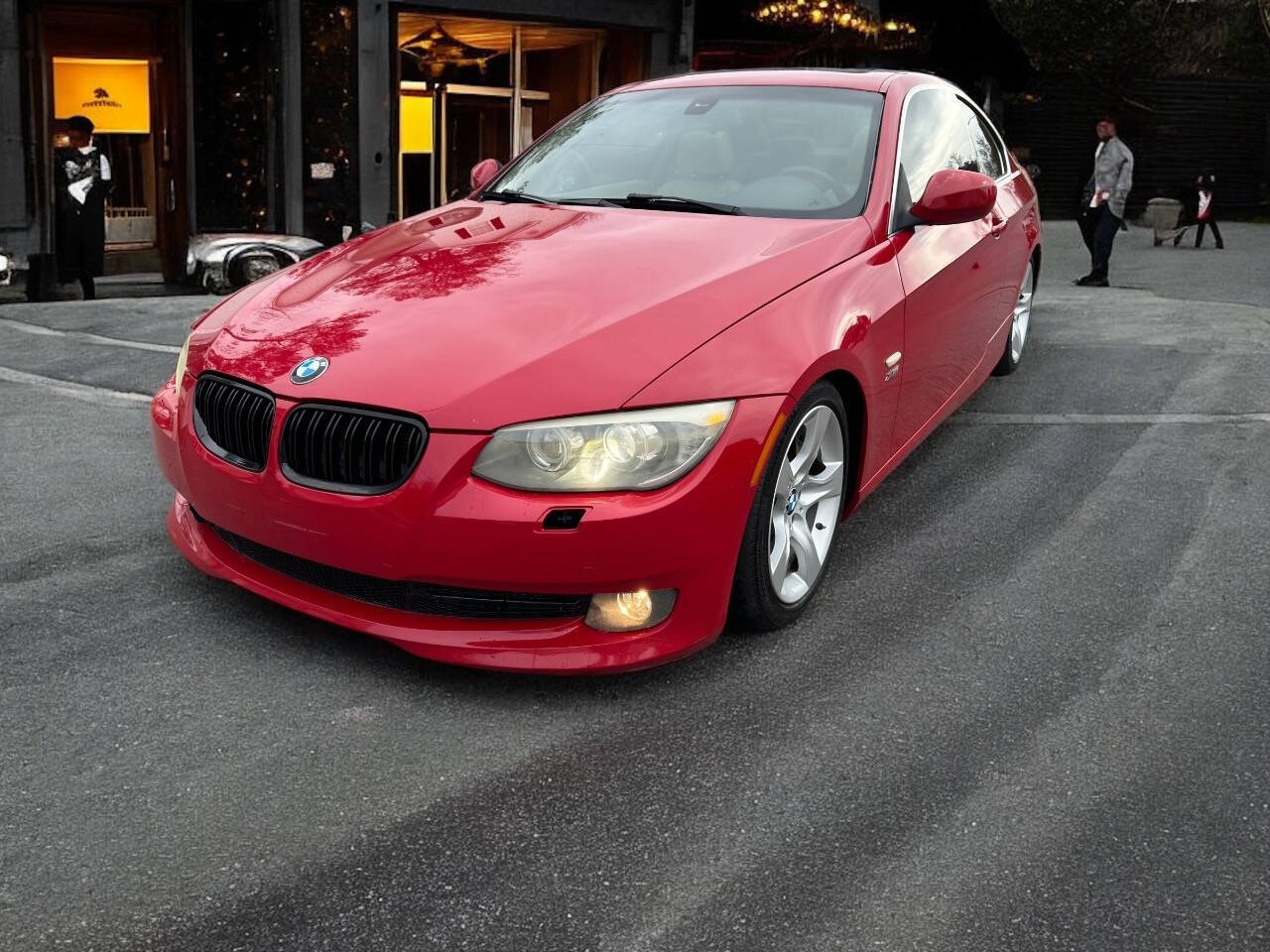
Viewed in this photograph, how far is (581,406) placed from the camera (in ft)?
10.6

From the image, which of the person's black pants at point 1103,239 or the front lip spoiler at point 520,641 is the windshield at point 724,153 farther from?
the person's black pants at point 1103,239

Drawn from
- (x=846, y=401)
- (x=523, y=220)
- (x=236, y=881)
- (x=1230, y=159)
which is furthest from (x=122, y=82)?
(x=1230, y=159)

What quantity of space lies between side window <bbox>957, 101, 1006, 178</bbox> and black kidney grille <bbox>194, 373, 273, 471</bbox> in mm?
3647

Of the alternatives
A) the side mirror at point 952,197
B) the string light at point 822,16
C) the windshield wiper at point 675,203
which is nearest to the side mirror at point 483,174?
the windshield wiper at point 675,203

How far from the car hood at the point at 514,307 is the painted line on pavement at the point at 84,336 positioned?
12.8ft

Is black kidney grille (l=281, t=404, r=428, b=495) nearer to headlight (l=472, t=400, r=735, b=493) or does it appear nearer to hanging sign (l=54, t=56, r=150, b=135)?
headlight (l=472, t=400, r=735, b=493)

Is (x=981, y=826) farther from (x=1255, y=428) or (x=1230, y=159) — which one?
(x=1230, y=159)

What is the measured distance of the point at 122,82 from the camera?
607 inches

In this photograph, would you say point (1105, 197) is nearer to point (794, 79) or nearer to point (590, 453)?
point (794, 79)

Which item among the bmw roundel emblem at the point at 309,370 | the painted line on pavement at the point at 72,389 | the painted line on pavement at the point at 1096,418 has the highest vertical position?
the bmw roundel emblem at the point at 309,370

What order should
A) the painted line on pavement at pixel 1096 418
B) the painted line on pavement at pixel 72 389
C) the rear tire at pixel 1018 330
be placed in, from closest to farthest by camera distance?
1. the painted line on pavement at pixel 1096 418
2. the painted line on pavement at pixel 72 389
3. the rear tire at pixel 1018 330

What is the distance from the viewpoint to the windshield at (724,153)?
4.57 metres

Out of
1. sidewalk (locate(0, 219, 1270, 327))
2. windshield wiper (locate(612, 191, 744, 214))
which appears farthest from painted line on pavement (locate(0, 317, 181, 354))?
windshield wiper (locate(612, 191, 744, 214))

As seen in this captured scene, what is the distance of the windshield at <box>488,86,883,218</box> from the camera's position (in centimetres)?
457
